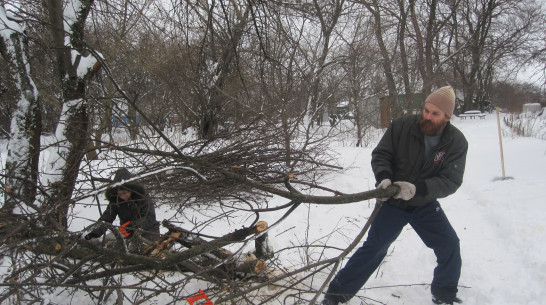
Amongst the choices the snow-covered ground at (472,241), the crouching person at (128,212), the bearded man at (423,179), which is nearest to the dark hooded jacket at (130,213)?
the crouching person at (128,212)

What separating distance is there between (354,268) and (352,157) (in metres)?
6.85

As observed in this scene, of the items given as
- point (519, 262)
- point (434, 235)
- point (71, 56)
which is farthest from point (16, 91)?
point (519, 262)

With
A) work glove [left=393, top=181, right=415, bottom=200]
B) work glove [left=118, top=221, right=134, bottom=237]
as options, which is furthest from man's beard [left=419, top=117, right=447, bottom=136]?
work glove [left=118, top=221, right=134, bottom=237]

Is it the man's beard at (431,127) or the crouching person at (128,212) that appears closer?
the man's beard at (431,127)

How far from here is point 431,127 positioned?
237 cm

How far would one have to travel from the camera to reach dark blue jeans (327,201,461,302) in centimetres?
238

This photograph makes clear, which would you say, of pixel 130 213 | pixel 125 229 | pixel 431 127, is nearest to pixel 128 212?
pixel 130 213

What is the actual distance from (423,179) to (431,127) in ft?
1.26

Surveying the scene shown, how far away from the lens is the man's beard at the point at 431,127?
2359mm

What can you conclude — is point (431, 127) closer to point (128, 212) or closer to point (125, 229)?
point (125, 229)

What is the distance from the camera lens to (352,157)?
9.06m

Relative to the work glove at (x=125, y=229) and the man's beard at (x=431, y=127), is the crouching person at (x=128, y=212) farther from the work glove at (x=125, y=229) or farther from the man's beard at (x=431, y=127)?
the man's beard at (x=431, y=127)

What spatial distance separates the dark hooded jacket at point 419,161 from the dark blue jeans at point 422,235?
0.10 metres

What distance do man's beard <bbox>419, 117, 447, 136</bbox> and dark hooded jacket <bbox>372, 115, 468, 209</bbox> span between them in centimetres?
3
